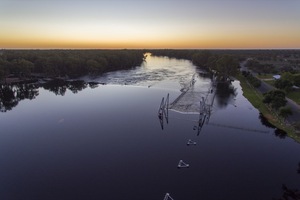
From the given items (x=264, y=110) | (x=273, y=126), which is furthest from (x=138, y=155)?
(x=264, y=110)

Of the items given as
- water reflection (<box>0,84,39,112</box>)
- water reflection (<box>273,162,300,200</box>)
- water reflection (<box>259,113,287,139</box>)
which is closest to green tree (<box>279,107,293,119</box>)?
water reflection (<box>259,113,287,139</box>)

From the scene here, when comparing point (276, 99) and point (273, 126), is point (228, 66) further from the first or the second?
point (273, 126)

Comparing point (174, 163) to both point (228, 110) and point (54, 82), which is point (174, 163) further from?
point (54, 82)

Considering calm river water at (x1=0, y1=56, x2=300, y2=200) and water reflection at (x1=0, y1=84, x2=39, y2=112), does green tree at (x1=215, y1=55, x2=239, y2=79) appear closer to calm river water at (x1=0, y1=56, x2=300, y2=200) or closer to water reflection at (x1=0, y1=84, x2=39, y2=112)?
calm river water at (x1=0, y1=56, x2=300, y2=200)

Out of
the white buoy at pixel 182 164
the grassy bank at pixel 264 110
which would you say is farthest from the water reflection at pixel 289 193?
the grassy bank at pixel 264 110

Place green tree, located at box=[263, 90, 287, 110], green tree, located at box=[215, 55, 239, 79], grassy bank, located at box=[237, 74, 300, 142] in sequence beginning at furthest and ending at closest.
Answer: green tree, located at box=[215, 55, 239, 79] → green tree, located at box=[263, 90, 287, 110] → grassy bank, located at box=[237, 74, 300, 142]

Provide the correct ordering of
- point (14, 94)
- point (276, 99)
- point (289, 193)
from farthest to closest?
point (14, 94) < point (276, 99) < point (289, 193)

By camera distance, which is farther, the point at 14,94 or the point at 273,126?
the point at 14,94

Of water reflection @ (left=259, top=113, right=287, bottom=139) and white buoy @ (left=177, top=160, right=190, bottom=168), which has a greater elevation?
white buoy @ (left=177, top=160, right=190, bottom=168)

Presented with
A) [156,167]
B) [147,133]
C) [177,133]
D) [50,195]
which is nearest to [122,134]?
[147,133]
